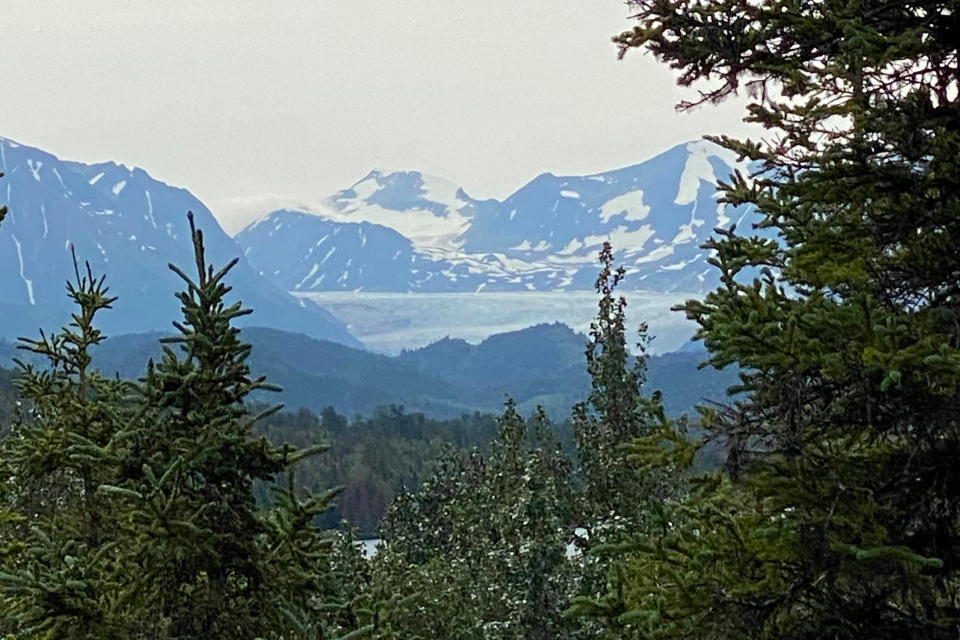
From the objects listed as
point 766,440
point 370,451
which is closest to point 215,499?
point 766,440

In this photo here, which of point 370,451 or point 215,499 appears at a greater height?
point 215,499

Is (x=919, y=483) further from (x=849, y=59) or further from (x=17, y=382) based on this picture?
(x=17, y=382)

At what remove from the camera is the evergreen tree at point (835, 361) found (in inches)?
212

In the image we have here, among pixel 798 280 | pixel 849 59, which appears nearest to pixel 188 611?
pixel 798 280

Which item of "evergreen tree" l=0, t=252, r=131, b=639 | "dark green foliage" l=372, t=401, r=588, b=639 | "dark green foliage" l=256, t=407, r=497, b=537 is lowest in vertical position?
"dark green foliage" l=256, t=407, r=497, b=537

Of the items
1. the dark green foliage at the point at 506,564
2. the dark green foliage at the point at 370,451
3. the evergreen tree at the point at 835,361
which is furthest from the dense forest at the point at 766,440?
the dark green foliage at the point at 370,451

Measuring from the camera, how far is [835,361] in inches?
Answer: 205

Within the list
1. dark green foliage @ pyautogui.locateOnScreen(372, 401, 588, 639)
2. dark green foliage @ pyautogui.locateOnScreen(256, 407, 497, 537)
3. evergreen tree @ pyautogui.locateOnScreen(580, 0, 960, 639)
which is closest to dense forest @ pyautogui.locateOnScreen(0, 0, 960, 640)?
evergreen tree @ pyautogui.locateOnScreen(580, 0, 960, 639)

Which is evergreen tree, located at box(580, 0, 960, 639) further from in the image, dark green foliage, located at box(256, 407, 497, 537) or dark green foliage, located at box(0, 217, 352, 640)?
dark green foliage, located at box(256, 407, 497, 537)

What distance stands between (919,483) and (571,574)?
1231 cm

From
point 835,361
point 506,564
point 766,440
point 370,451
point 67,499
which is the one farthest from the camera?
point 370,451

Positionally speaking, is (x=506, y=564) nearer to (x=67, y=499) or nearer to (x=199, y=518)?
(x=67, y=499)

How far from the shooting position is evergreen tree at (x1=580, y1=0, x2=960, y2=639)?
5387 mm

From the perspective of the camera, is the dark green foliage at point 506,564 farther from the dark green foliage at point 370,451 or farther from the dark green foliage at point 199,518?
the dark green foliage at point 370,451
